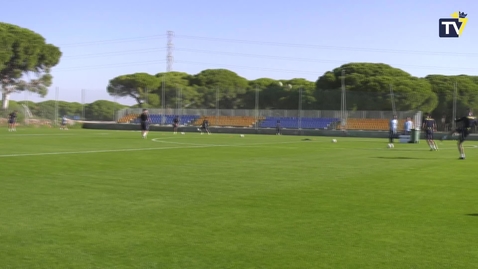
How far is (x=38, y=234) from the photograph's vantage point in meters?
7.02

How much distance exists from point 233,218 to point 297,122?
4808 cm

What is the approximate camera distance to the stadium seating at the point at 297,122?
54.2 metres

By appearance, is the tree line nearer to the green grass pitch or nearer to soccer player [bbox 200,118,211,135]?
soccer player [bbox 200,118,211,135]

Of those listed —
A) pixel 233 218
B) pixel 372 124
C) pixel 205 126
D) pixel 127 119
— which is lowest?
pixel 233 218

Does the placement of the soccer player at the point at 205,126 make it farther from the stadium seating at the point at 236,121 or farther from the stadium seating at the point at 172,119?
the stadium seating at the point at 172,119

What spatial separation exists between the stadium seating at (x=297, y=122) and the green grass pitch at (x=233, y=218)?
1545 inches

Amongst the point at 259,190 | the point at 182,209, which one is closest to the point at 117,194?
the point at 182,209

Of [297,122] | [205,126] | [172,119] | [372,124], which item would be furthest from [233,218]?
[172,119]

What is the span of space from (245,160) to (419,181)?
6.79m

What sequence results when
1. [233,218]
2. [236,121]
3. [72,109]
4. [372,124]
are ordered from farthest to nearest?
[72,109]
[236,121]
[372,124]
[233,218]

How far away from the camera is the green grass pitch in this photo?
6.09 meters

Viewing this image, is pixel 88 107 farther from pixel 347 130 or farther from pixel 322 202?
pixel 322 202

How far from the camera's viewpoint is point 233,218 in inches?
325

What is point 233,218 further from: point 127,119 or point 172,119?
point 127,119
